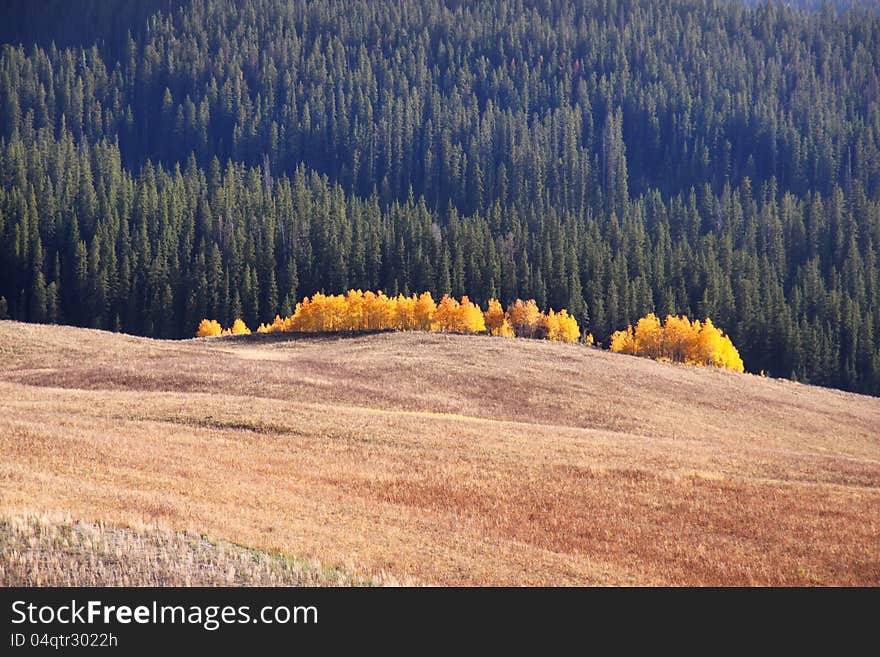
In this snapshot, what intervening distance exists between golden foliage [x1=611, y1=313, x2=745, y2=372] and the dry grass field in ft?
156

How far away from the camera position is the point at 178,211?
569 feet

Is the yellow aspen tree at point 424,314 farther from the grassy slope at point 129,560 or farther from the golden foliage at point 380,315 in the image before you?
the grassy slope at point 129,560

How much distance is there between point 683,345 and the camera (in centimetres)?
11012

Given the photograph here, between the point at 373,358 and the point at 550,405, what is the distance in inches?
819

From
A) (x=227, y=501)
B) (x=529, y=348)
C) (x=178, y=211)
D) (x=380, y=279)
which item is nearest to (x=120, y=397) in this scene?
(x=227, y=501)

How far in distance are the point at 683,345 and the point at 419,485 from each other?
8800 centimetres

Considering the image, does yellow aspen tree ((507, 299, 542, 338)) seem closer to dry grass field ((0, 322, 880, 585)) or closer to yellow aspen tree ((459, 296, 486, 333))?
yellow aspen tree ((459, 296, 486, 333))

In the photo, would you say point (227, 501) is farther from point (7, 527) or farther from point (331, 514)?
point (7, 527)

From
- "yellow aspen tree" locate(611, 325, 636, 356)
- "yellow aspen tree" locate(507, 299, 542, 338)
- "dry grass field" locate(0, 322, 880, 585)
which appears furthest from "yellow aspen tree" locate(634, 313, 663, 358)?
"dry grass field" locate(0, 322, 880, 585)

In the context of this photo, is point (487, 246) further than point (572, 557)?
Yes

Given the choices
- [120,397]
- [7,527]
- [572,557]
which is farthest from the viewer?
[120,397]

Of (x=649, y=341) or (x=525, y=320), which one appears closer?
(x=649, y=341)

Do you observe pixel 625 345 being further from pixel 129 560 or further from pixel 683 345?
pixel 129 560

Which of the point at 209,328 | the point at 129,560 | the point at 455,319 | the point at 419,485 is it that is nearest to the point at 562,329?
the point at 455,319
